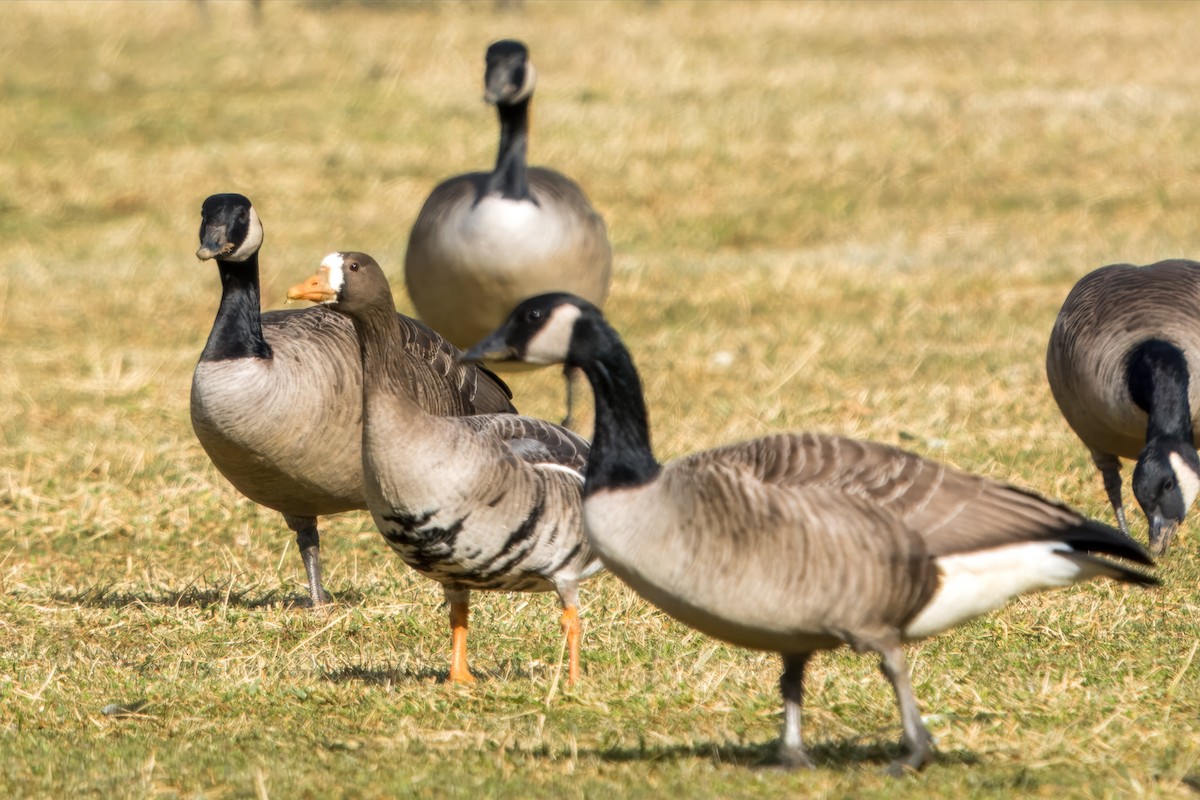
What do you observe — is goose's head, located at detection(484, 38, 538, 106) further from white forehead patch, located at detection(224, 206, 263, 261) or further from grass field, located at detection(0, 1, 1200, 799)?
white forehead patch, located at detection(224, 206, 263, 261)

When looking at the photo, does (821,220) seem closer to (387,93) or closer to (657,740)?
(387,93)

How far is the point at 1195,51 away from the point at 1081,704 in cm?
2144

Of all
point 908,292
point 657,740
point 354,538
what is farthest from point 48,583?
point 908,292

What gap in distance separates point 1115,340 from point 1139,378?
1.72 ft

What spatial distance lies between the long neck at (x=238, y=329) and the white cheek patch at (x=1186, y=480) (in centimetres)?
449

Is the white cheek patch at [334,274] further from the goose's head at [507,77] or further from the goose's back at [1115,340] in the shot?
the goose's head at [507,77]

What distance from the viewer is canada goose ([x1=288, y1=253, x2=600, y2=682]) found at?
19.1 feet

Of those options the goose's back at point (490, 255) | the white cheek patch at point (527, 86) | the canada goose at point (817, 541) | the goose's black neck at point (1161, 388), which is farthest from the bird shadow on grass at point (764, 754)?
the white cheek patch at point (527, 86)

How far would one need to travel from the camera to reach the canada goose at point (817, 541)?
4.61 m

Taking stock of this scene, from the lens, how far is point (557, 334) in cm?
493

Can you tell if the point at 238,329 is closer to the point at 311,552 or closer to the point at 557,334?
the point at 311,552

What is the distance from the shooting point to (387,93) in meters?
23.6

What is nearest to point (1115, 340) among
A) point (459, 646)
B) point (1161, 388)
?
point (1161, 388)

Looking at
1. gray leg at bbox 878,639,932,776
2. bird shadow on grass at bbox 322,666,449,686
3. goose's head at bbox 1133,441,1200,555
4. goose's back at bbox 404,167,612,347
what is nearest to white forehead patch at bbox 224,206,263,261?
bird shadow on grass at bbox 322,666,449,686
